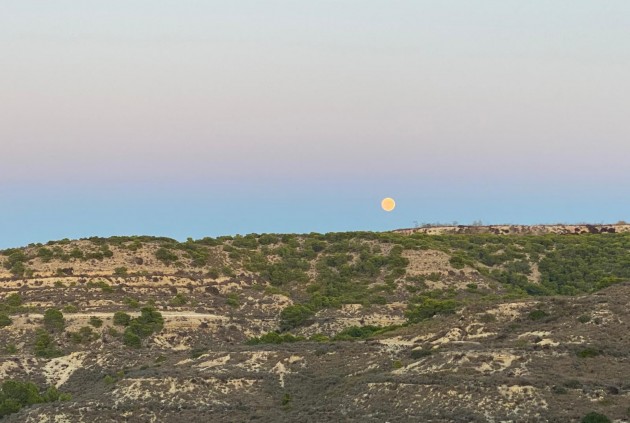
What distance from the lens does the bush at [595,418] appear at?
50875mm

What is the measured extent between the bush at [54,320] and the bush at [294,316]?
960 inches

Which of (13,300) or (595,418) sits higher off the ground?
(13,300)

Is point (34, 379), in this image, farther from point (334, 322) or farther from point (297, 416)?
point (334, 322)

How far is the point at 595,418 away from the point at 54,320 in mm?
60617

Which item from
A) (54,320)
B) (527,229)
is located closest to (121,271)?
(54,320)

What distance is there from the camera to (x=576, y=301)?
248 feet

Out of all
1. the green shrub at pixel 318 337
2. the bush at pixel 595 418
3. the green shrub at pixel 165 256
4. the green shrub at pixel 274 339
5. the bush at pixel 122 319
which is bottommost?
the bush at pixel 595 418

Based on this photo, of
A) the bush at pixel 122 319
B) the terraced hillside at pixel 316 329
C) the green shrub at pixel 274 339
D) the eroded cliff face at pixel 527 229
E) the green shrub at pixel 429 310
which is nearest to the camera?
the terraced hillside at pixel 316 329

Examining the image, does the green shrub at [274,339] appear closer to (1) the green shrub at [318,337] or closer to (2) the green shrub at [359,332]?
(1) the green shrub at [318,337]

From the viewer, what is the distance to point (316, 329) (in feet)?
331

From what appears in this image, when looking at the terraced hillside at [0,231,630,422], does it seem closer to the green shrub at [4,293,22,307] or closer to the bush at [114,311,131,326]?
the bush at [114,311,131,326]

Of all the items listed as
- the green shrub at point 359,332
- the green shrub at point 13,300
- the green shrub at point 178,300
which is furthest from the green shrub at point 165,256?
the green shrub at point 359,332

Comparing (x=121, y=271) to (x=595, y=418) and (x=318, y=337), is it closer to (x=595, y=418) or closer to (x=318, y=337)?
(x=318, y=337)

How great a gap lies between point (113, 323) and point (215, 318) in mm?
11492
